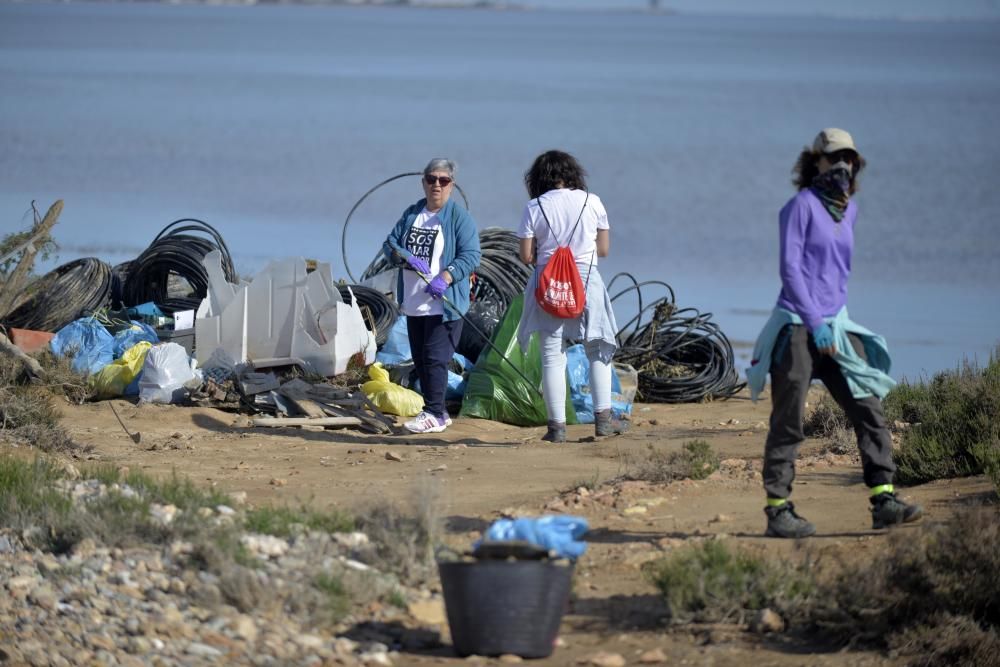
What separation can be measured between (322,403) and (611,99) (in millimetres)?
54142

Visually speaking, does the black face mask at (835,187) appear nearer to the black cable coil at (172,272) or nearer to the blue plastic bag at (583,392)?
the blue plastic bag at (583,392)

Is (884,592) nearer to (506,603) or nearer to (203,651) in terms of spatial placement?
(506,603)

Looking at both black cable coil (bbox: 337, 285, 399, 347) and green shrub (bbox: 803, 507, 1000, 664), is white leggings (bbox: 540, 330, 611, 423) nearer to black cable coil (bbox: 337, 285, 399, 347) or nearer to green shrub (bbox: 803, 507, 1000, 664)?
black cable coil (bbox: 337, 285, 399, 347)

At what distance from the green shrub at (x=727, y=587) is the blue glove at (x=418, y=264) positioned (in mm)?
4202

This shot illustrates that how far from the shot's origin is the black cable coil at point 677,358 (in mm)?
12531

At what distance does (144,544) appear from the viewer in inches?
277

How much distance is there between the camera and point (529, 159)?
3750 cm

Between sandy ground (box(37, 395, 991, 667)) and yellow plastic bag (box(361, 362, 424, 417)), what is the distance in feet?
1.53

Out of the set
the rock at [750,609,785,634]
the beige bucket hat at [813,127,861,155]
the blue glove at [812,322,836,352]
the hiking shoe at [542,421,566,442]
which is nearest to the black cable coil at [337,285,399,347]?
the hiking shoe at [542,421,566,442]

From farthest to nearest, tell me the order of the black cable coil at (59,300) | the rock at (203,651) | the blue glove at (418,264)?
the black cable coil at (59,300) → the blue glove at (418,264) → the rock at (203,651)

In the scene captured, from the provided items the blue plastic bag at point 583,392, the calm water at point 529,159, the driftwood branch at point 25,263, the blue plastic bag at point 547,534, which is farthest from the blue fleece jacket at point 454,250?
the calm water at point 529,159

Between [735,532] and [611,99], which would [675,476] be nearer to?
[735,532]

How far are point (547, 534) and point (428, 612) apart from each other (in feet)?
2.02

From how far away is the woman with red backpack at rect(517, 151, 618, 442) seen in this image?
31.4ft
